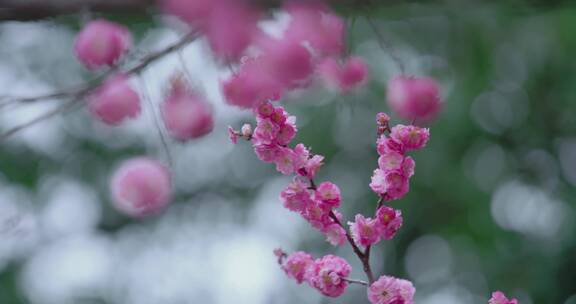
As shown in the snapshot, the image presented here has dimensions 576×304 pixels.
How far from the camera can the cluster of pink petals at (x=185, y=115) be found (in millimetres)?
790

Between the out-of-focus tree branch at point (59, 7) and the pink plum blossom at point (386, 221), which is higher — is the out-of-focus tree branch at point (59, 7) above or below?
below

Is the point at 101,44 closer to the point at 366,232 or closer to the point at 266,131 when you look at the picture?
the point at 266,131

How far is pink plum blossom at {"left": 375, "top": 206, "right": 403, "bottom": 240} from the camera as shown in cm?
109

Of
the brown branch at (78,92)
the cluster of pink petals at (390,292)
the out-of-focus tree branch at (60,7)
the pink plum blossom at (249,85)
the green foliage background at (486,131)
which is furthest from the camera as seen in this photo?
the green foliage background at (486,131)

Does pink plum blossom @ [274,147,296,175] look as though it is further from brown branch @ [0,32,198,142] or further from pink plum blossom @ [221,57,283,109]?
brown branch @ [0,32,198,142]

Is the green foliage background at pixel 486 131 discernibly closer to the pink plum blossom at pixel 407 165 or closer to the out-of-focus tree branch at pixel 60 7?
the pink plum blossom at pixel 407 165

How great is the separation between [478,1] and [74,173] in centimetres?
470

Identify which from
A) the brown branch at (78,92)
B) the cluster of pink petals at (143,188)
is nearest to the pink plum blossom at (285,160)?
the cluster of pink petals at (143,188)

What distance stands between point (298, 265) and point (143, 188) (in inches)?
12.9

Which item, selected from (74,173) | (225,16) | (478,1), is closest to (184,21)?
(225,16)

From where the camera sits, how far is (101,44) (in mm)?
891

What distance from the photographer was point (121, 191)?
876mm

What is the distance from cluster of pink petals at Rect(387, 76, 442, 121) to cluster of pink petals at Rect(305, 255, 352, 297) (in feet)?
0.81

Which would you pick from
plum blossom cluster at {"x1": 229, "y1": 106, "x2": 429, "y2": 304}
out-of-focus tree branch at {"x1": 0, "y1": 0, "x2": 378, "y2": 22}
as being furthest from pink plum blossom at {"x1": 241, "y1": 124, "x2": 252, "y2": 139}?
out-of-focus tree branch at {"x1": 0, "y1": 0, "x2": 378, "y2": 22}
